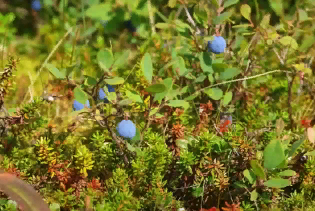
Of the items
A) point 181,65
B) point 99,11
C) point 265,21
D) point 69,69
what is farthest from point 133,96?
point 99,11

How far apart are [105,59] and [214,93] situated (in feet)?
1.90

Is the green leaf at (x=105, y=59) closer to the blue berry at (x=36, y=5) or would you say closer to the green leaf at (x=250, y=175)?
the green leaf at (x=250, y=175)

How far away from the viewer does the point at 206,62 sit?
1.36m

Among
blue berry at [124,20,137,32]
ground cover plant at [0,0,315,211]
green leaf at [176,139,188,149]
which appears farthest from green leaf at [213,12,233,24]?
blue berry at [124,20,137,32]

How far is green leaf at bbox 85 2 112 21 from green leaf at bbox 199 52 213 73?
116 centimetres

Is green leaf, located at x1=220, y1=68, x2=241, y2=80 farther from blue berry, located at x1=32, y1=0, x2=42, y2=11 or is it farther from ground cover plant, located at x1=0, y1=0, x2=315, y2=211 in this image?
blue berry, located at x1=32, y1=0, x2=42, y2=11

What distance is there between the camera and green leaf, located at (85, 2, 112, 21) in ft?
7.39

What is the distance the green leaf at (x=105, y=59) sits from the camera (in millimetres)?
958

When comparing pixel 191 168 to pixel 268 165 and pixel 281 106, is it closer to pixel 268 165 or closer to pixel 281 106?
pixel 268 165

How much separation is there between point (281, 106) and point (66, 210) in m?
1.13

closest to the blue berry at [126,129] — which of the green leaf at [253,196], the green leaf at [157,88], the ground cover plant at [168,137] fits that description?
the ground cover plant at [168,137]

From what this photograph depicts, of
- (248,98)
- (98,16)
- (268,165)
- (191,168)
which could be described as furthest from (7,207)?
(98,16)

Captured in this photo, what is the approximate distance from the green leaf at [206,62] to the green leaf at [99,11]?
3.80 ft

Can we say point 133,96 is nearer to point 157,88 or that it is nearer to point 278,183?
point 157,88
